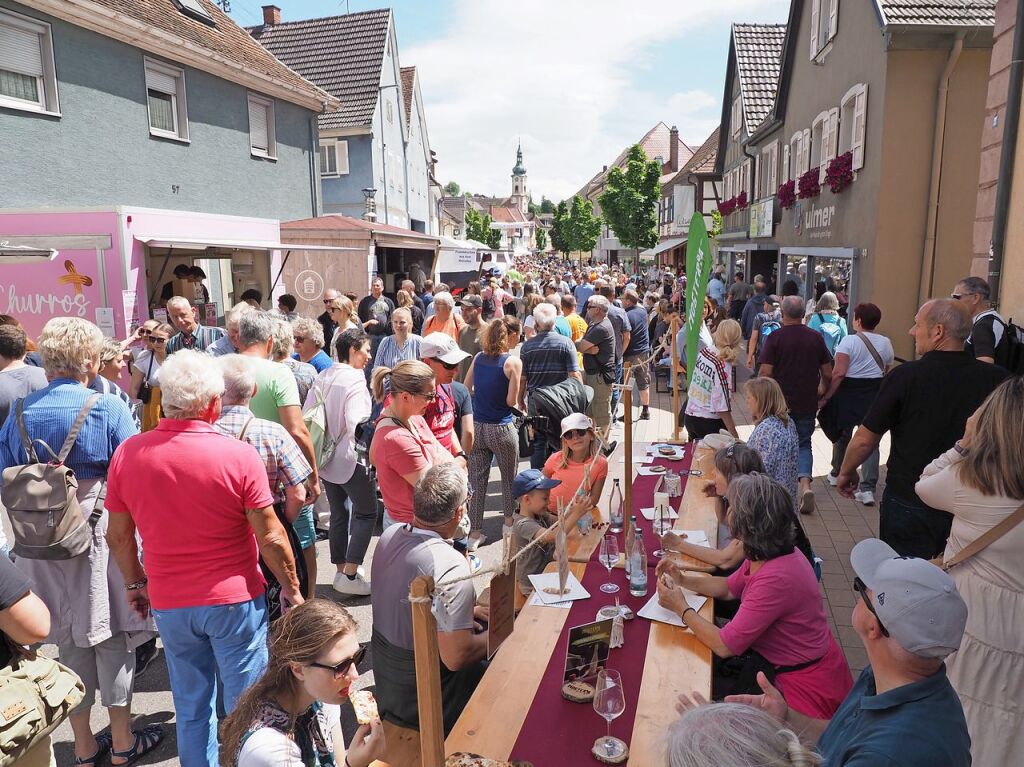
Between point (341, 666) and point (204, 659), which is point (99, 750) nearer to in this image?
point (204, 659)

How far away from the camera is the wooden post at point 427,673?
1.69 meters

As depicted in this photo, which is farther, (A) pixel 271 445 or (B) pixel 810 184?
(B) pixel 810 184

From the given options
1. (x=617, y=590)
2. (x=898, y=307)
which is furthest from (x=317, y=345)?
(x=898, y=307)

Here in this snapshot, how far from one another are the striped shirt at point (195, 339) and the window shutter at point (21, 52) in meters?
6.22

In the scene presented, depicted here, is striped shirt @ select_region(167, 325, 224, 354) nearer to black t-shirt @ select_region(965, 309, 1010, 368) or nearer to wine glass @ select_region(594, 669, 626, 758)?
wine glass @ select_region(594, 669, 626, 758)

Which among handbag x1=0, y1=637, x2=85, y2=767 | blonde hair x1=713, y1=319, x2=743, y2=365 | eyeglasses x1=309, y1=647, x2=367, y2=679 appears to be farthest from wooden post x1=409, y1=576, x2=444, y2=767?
blonde hair x1=713, y1=319, x2=743, y2=365

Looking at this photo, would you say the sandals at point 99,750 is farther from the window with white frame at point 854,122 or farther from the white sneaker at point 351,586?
the window with white frame at point 854,122

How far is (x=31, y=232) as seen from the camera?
7.79m

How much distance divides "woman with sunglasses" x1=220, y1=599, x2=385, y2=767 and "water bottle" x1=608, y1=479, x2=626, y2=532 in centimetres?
199

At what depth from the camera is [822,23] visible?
13867 millimetres

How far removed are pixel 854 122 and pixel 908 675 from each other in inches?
473

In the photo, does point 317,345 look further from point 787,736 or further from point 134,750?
point 787,736

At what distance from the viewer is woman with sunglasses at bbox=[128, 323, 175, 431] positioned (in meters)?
5.68

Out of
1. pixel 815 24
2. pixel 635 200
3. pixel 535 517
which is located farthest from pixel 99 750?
pixel 635 200
